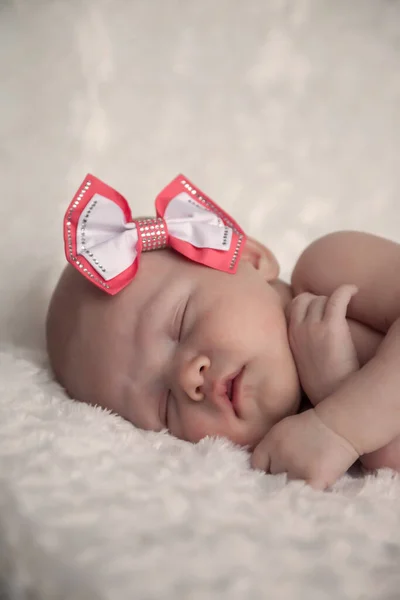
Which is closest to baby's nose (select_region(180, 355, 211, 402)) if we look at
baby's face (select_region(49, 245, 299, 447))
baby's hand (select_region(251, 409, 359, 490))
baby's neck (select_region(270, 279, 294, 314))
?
baby's face (select_region(49, 245, 299, 447))

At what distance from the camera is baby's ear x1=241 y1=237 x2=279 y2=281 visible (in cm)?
119

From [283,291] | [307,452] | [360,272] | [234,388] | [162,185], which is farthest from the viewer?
[162,185]

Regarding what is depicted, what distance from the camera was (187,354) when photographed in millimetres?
943

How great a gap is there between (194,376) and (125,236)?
296 mm

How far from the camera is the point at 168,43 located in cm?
154

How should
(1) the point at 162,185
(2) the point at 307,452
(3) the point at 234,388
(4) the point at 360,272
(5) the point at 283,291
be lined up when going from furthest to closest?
(1) the point at 162,185, (5) the point at 283,291, (4) the point at 360,272, (3) the point at 234,388, (2) the point at 307,452

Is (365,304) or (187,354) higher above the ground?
(365,304)

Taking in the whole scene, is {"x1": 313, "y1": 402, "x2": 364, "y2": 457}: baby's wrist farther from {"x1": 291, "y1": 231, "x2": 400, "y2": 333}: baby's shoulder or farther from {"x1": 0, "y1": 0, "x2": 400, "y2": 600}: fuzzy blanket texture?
{"x1": 291, "y1": 231, "x2": 400, "y2": 333}: baby's shoulder

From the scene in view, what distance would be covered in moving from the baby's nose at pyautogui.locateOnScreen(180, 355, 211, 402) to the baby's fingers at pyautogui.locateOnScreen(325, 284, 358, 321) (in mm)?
212

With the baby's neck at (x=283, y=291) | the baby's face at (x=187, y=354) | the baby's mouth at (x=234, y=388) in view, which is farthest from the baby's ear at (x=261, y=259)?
the baby's mouth at (x=234, y=388)

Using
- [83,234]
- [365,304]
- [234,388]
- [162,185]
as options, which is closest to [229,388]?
[234,388]

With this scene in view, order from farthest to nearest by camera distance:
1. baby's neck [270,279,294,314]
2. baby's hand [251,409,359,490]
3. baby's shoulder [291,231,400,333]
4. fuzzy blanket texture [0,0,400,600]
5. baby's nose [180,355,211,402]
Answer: baby's neck [270,279,294,314] → baby's shoulder [291,231,400,333] → baby's nose [180,355,211,402] → baby's hand [251,409,359,490] → fuzzy blanket texture [0,0,400,600]

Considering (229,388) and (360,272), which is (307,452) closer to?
(229,388)

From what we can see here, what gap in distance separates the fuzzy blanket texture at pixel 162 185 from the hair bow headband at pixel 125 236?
0.22 m
